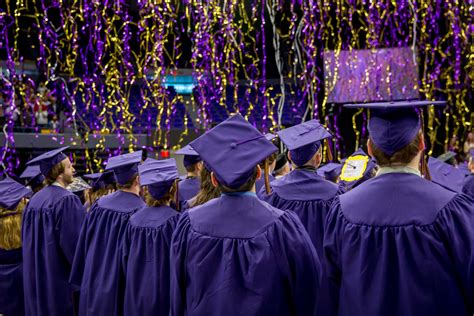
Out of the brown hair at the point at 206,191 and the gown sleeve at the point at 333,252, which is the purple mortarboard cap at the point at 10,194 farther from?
the gown sleeve at the point at 333,252

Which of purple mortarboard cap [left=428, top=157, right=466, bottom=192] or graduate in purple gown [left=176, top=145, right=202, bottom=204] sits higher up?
purple mortarboard cap [left=428, top=157, right=466, bottom=192]

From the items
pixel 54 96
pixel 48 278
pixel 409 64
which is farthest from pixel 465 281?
pixel 54 96

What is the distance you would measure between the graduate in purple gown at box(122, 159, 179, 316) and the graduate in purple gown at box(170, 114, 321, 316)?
47.6 inches

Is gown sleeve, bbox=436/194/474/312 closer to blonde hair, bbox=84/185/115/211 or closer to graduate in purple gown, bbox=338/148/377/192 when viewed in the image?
graduate in purple gown, bbox=338/148/377/192

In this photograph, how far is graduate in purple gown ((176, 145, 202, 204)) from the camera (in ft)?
18.4

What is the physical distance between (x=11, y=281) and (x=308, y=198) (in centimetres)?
303

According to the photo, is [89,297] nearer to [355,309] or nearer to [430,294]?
[355,309]

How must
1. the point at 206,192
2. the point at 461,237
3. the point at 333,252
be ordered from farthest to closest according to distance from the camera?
the point at 206,192
the point at 333,252
the point at 461,237

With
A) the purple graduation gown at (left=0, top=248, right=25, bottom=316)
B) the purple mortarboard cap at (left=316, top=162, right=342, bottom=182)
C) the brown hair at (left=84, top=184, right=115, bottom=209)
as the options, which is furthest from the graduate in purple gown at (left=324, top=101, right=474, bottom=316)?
the purple graduation gown at (left=0, top=248, right=25, bottom=316)

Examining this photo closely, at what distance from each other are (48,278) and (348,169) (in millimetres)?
2819

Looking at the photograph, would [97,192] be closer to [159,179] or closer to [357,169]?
[159,179]

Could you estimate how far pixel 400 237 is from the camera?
249 cm

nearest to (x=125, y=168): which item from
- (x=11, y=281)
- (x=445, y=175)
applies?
(x=11, y=281)

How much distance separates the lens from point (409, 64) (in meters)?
15.6
